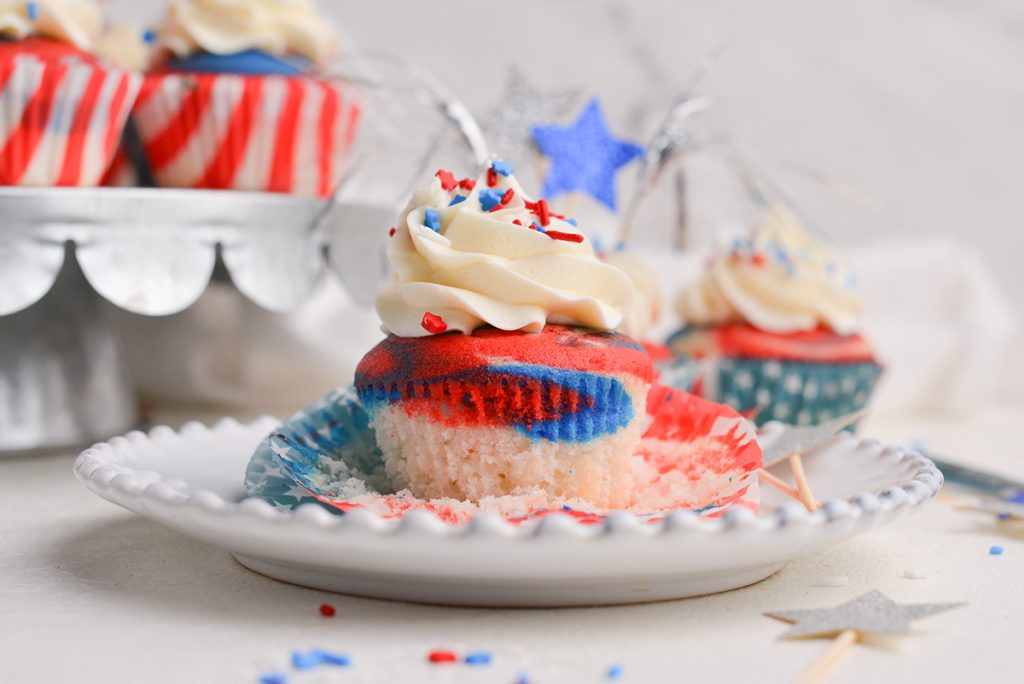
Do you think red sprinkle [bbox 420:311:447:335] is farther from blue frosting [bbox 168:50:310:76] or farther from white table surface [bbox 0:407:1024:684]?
blue frosting [bbox 168:50:310:76]

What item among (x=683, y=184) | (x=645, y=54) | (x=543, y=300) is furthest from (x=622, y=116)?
(x=543, y=300)

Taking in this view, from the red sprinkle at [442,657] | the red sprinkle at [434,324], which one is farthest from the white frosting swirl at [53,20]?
the red sprinkle at [442,657]

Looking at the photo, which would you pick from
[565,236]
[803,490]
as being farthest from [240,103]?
[803,490]

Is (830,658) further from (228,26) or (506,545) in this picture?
(228,26)

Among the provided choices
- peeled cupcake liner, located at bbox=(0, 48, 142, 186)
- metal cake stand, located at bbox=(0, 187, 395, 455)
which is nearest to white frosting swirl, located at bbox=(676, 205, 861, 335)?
metal cake stand, located at bbox=(0, 187, 395, 455)

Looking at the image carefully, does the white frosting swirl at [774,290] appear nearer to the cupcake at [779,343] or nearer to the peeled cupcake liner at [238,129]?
the cupcake at [779,343]
